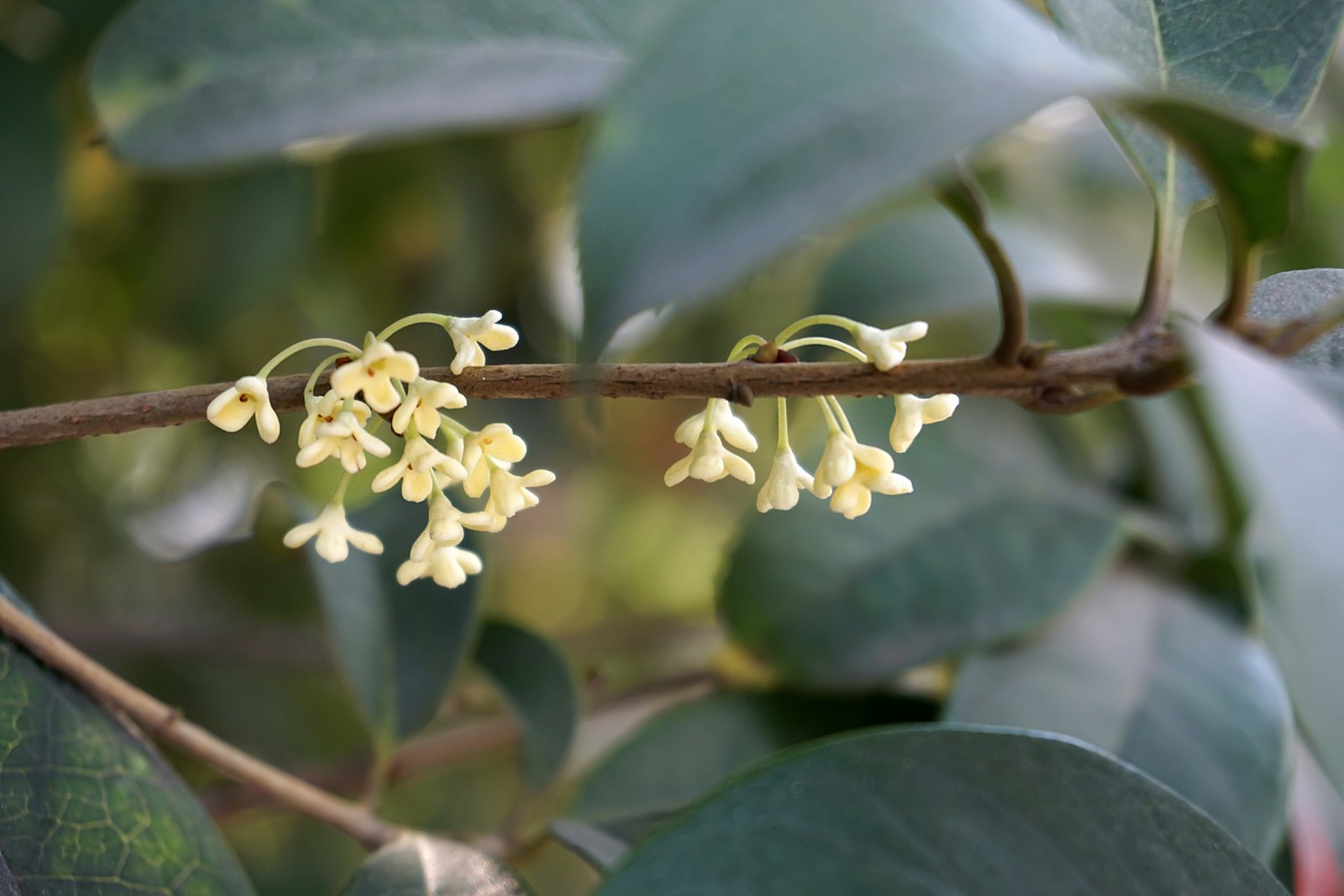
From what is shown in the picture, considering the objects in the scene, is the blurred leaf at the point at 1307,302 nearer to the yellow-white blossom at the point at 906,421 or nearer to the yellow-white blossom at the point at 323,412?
the yellow-white blossom at the point at 906,421

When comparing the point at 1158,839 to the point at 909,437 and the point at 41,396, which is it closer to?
the point at 909,437

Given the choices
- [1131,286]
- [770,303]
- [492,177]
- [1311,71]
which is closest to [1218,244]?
[1131,286]

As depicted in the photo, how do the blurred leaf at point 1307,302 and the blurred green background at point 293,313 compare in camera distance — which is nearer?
the blurred leaf at point 1307,302

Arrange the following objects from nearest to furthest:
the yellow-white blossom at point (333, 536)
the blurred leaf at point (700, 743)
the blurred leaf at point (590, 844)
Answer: the yellow-white blossom at point (333, 536)
the blurred leaf at point (590, 844)
the blurred leaf at point (700, 743)

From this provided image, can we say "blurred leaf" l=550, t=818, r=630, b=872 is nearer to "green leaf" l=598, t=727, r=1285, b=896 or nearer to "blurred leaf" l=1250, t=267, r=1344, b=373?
"green leaf" l=598, t=727, r=1285, b=896

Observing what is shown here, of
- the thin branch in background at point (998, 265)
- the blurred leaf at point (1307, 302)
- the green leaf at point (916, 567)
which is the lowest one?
the green leaf at point (916, 567)

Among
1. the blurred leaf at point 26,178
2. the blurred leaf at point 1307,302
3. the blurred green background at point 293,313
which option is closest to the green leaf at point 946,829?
the blurred leaf at point 1307,302

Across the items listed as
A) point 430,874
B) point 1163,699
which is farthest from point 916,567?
point 430,874
